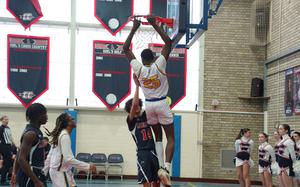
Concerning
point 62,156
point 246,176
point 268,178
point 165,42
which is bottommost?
point 268,178

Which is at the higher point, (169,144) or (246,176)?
(169,144)

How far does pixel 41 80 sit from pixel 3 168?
13.6 ft

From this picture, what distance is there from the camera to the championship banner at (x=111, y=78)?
1612 centimetres

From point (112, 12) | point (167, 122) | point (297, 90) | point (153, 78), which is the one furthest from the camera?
point (112, 12)

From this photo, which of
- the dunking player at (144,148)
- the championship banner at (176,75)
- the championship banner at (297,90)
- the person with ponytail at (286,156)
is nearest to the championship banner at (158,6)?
the championship banner at (176,75)

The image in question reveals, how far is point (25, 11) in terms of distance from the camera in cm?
1609

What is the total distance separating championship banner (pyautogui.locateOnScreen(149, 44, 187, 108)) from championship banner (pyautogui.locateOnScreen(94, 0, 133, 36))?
1.81 meters

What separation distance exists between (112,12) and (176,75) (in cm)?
320

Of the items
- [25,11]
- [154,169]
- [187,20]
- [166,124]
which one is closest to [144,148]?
[154,169]

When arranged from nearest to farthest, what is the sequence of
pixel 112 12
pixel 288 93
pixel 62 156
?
pixel 62 156
pixel 288 93
pixel 112 12

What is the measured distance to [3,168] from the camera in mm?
12734

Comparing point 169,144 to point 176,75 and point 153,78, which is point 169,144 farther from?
point 176,75

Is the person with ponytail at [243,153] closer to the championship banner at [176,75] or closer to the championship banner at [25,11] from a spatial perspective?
the championship banner at [176,75]

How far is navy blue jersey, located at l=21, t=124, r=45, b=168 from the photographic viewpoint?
4906mm
